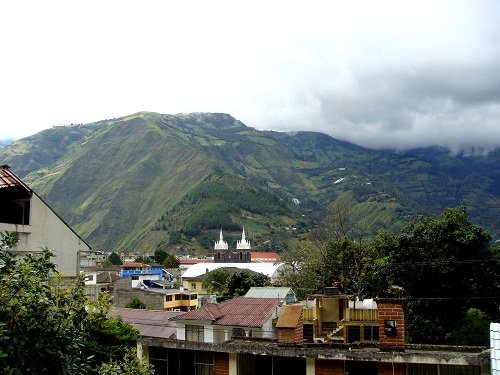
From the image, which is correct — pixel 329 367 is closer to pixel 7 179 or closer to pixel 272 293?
pixel 7 179

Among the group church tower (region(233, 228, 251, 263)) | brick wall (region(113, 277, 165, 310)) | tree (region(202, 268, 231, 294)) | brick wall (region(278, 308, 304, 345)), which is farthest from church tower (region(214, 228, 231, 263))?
brick wall (region(278, 308, 304, 345))

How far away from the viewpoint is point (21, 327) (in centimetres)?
753

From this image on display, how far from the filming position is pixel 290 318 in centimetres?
1402

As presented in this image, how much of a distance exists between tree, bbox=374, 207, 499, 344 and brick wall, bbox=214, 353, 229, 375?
91.6 feet

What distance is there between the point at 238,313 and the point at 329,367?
2113 cm

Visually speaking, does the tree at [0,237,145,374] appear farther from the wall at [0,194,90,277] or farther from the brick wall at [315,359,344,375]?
the wall at [0,194,90,277]

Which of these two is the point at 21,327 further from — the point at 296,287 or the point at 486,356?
the point at 296,287

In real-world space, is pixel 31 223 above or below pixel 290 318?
above

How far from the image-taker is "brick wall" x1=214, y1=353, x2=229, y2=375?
541 inches

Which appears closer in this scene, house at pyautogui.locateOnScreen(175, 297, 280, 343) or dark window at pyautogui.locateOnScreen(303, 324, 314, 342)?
dark window at pyautogui.locateOnScreen(303, 324, 314, 342)

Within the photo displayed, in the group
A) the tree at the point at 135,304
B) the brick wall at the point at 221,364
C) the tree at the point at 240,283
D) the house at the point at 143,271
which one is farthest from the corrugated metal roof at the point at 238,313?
the house at the point at 143,271

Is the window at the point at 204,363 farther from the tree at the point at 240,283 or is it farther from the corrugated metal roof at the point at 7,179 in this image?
the tree at the point at 240,283

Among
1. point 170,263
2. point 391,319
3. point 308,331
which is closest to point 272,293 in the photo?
point 308,331

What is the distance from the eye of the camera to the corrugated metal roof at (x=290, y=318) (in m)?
13.8
